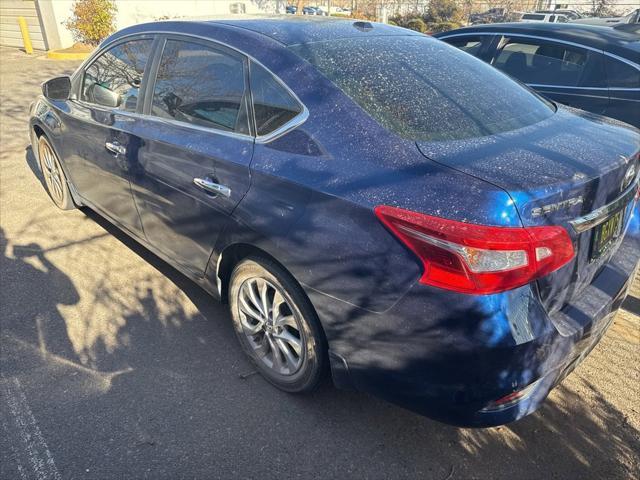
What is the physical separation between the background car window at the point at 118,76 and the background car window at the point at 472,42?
333 cm

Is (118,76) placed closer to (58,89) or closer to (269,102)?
(58,89)

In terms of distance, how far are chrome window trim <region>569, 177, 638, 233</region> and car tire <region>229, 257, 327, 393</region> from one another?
1151 millimetres

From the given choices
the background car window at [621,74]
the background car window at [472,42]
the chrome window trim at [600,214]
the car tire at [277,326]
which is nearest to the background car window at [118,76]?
the car tire at [277,326]

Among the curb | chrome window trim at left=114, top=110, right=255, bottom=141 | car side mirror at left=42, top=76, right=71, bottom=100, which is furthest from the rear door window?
the curb

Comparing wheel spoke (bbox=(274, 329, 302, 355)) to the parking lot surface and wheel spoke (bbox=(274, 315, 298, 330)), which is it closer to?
wheel spoke (bbox=(274, 315, 298, 330))

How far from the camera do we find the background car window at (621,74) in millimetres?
4195

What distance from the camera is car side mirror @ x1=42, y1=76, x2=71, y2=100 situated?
13.3ft

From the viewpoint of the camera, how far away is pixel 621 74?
428 centimetres

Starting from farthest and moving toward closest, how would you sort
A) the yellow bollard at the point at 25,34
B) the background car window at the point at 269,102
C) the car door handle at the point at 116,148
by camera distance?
the yellow bollard at the point at 25,34 < the car door handle at the point at 116,148 < the background car window at the point at 269,102

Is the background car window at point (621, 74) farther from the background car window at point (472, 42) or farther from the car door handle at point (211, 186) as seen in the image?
the car door handle at point (211, 186)

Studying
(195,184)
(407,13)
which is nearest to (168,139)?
(195,184)

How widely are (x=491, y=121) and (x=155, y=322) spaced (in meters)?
2.30

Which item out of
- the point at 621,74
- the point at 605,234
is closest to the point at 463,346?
the point at 605,234

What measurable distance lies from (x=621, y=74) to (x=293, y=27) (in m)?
3.18
